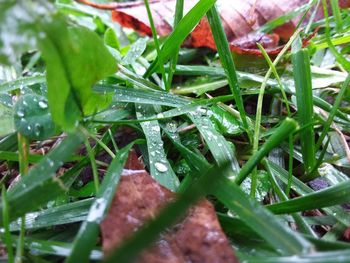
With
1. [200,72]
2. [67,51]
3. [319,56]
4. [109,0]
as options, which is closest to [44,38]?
[67,51]

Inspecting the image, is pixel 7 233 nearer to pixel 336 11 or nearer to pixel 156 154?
pixel 156 154

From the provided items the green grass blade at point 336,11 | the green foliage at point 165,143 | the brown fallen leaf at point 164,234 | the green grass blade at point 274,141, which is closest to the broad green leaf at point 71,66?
the green foliage at point 165,143

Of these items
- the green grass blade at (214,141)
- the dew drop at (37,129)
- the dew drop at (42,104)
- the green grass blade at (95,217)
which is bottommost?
the green grass blade at (95,217)

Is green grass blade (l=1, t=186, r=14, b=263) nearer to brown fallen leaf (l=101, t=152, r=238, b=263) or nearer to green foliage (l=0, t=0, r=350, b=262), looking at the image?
green foliage (l=0, t=0, r=350, b=262)

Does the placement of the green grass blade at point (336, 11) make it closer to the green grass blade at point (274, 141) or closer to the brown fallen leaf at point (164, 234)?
the green grass blade at point (274, 141)

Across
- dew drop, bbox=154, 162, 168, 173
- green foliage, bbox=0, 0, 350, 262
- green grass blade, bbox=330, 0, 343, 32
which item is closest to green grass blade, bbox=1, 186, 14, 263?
green foliage, bbox=0, 0, 350, 262
